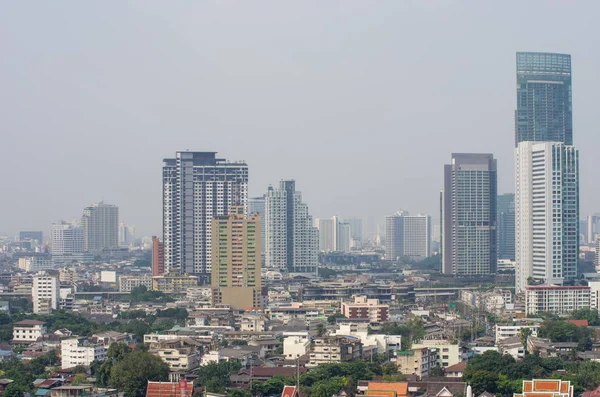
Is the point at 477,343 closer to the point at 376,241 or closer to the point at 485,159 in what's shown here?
the point at 485,159

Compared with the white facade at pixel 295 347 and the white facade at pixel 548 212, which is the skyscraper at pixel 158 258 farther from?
the white facade at pixel 295 347

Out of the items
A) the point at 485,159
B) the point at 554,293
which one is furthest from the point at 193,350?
the point at 485,159

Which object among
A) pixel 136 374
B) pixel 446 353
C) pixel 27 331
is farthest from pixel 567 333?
pixel 27 331

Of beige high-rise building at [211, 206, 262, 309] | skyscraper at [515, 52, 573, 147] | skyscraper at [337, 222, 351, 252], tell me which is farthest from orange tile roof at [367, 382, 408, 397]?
skyscraper at [337, 222, 351, 252]

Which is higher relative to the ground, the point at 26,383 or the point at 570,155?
the point at 570,155

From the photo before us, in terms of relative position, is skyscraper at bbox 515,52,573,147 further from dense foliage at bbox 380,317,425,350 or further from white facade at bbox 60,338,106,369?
white facade at bbox 60,338,106,369

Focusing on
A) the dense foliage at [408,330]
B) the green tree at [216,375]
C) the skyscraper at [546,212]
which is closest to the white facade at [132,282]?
the skyscraper at [546,212]
